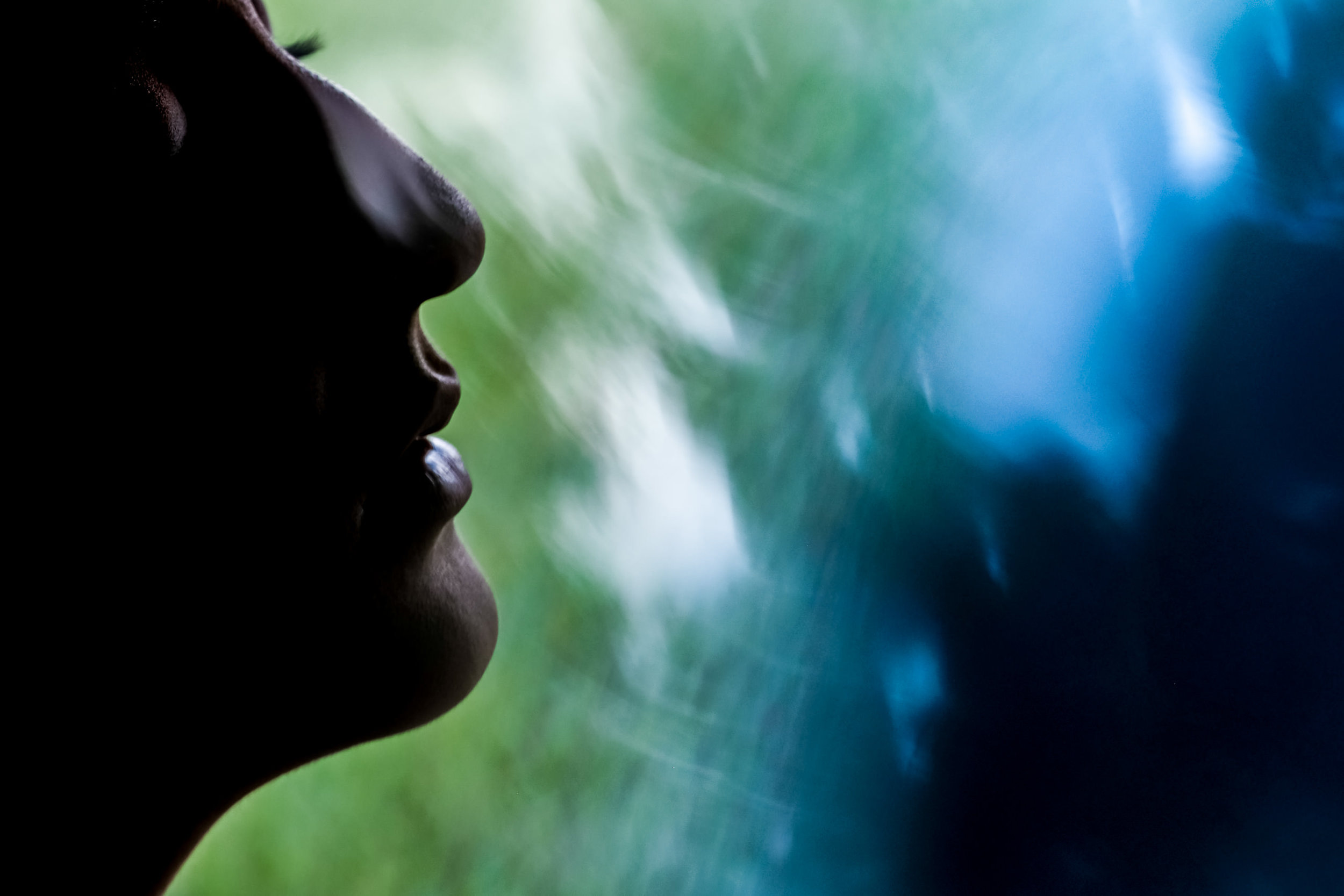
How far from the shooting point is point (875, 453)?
0.87 meters

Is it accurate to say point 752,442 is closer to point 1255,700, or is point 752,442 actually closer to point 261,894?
point 1255,700

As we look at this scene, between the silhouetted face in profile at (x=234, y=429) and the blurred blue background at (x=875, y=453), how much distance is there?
0.46 m

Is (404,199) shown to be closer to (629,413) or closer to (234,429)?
(234,429)

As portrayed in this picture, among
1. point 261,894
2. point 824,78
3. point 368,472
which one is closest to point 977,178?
point 824,78

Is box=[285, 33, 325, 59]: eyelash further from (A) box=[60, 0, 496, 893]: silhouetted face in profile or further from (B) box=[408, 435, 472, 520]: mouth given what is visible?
(B) box=[408, 435, 472, 520]: mouth

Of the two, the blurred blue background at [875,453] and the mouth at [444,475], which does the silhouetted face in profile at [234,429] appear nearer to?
the mouth at [444,475]

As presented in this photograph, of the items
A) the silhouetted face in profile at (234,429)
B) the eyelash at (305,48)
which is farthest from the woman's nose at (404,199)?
the eyelash at (305,48)

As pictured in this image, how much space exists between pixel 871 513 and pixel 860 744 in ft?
0.64

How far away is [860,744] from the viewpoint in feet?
2.66

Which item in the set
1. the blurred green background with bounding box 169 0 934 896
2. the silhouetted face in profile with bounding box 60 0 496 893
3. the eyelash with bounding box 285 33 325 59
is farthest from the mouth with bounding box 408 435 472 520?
the blurred green background with bounding box 169 0 934 896

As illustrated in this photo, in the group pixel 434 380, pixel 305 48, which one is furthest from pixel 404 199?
pixel 305 48

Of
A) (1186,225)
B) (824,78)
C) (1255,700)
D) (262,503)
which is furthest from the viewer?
(824,78)

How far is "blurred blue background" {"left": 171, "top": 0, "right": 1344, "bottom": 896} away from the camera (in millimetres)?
729

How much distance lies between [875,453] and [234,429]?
619 mm
